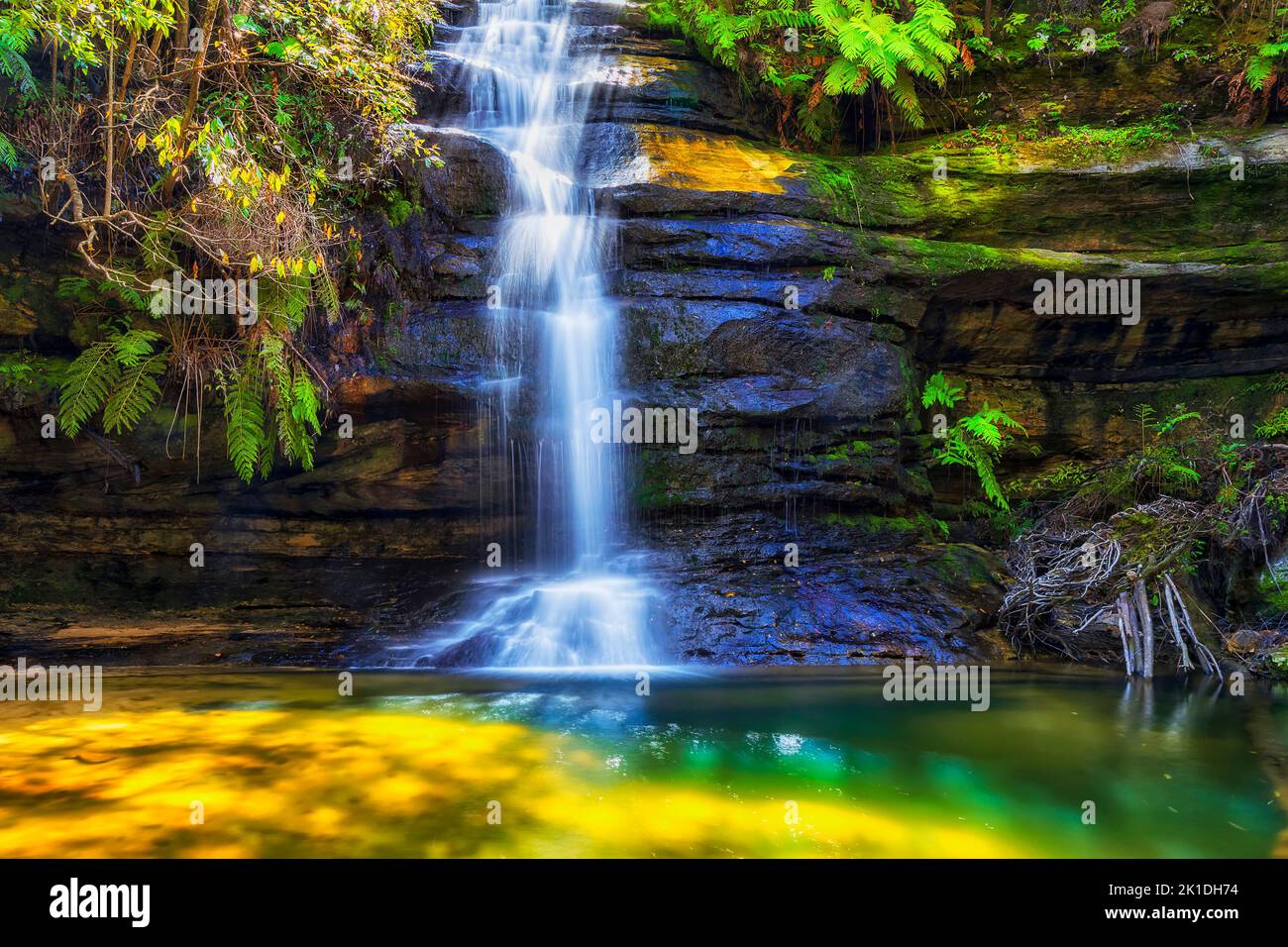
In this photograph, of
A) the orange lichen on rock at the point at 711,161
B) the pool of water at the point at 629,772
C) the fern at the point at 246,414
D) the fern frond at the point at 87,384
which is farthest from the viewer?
the orange lichen on rock at the point at 711,161

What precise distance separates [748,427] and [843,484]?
121 cm

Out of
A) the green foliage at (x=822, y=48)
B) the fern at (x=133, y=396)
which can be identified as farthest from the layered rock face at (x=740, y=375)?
the green foliage at (x=822, y=48)

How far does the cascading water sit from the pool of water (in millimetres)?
1235

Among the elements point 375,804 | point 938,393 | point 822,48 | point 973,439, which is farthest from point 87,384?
point 822,48

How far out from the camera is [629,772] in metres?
4.01

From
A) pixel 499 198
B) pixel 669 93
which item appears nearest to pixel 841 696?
pixel 499 198

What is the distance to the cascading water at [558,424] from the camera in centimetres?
737

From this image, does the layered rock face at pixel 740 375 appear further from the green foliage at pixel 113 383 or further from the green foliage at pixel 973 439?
the green foliage at pixel 113 383

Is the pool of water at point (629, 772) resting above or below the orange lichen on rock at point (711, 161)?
below

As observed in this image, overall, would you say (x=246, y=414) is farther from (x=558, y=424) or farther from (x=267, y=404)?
(x=558, y=424)

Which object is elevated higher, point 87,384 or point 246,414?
point 87,384

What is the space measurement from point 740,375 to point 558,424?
2.05 m

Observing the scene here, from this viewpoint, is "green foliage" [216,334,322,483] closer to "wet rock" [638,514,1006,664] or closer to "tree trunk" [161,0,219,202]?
"tree trunk" [161,0,219,202]

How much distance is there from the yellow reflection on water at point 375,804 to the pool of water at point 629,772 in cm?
1
